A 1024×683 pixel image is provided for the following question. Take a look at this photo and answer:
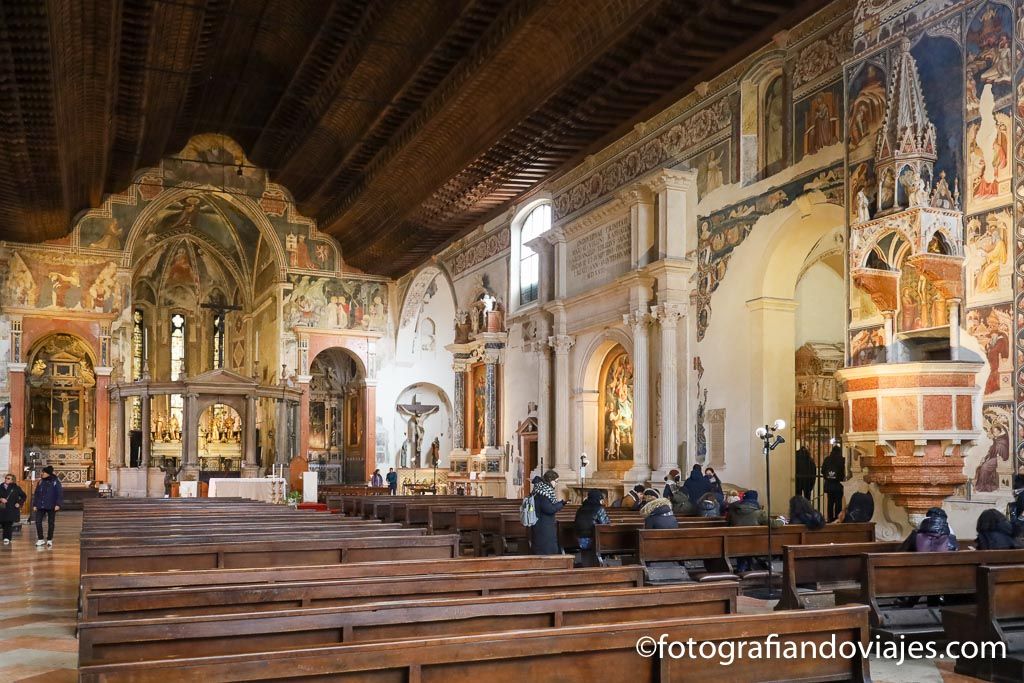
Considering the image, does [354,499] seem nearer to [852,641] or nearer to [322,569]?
[322,569]

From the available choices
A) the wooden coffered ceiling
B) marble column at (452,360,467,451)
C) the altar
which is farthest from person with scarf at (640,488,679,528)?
marble column at (452,360,467,451)

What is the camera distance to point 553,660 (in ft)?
12.5

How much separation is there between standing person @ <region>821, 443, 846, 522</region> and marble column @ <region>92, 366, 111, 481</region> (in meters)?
20.7

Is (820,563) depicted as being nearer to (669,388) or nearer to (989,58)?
(989,58)

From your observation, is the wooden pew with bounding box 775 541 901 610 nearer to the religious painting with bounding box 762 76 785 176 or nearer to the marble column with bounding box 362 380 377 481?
the religious painting with bounding box 762 76 785 176

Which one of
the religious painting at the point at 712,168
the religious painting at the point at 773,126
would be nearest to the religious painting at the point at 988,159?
the religious painting at the point at 773,126

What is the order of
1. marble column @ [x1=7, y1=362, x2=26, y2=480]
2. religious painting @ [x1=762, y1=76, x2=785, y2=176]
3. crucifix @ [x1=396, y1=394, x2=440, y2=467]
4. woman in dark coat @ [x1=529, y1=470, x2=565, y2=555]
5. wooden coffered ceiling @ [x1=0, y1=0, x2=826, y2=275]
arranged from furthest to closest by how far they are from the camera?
crucifix @ [x1=396, y1=394, x2=440, y2=467]
marble column @ [x1=7, y1=362, x2=26, y2=480]
religious painting @ [x1=762, y1=76, x2=785, y2=176]
wooden coffered ceiling @ [x1=0, y1=0, x2=826, y2=275]
woman in dark coat @ [x1=529, y1=470, x2=565, y2=555]

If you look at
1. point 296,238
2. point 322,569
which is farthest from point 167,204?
point 322,569

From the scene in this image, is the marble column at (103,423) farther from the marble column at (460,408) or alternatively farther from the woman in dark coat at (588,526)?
the woman in dark coat at (588,526)

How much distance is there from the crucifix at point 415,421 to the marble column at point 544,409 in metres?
10.5

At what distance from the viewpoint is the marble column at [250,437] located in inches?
1061

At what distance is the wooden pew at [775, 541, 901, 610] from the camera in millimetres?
7945

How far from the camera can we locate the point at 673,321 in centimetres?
1672

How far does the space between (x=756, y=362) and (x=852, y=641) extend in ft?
36.2
